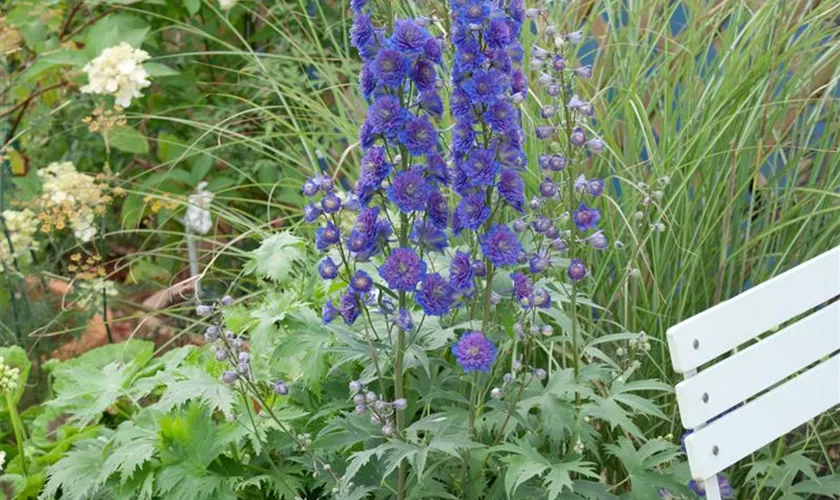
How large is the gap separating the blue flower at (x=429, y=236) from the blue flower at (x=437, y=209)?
3cm

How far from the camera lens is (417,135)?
1.96 metres

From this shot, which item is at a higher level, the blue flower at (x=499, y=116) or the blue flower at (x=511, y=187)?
the blue flower at (x=499, y=116)

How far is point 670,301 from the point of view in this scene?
2.78 meters

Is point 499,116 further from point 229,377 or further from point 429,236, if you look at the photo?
point 229,377

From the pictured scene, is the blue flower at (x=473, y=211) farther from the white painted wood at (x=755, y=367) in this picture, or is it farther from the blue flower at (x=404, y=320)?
the white painted wood at (x=755, y=367)

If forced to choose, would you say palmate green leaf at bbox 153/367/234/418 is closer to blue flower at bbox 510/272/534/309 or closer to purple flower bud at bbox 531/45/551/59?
blue flower at bbox 510/272/534/309

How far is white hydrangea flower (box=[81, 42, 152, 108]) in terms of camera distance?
3.48 meters

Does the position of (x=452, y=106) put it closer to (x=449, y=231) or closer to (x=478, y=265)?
(x=478, y=265)

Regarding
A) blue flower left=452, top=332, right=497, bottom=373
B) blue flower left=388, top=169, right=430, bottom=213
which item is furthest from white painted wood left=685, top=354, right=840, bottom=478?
blue flower left=388, top=169, right=430, bottom=213

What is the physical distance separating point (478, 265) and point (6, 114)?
2.39 metres

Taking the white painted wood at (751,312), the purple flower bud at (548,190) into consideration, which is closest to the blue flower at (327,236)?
the purple flower bud at (548,190)

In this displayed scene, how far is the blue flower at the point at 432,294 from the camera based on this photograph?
2006 mm

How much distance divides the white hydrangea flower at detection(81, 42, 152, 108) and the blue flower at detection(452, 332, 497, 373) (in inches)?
71.8

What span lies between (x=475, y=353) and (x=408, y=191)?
0.92ft
